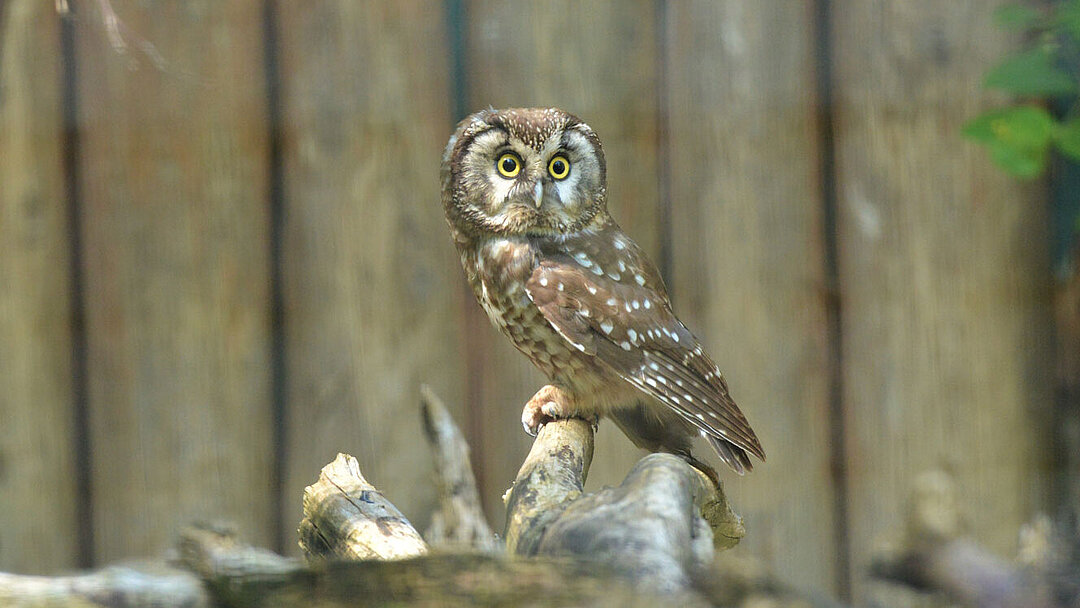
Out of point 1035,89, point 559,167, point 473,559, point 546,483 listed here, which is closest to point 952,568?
point 473,559

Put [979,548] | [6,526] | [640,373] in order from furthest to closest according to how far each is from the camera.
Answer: [6,526], [640,373], [979,548]

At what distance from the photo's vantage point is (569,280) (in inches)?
47.9

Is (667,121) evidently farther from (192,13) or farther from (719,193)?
(192,13)

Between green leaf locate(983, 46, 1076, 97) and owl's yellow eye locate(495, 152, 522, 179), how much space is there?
598mm

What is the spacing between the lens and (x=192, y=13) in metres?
1.31

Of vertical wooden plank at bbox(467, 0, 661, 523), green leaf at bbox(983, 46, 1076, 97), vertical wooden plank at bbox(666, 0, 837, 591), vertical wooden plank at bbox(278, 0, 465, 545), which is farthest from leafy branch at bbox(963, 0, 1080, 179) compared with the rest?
vertical wooden plank at bbox(278, 0, 465, 545)

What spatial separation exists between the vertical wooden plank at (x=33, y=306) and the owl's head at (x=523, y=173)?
0.52 meters

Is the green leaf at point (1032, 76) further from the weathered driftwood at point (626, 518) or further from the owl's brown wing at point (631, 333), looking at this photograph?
the weathered driftwood at point (626, 518)

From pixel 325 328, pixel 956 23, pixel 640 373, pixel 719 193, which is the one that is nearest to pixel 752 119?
pixel 719 193

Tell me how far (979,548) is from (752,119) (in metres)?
1.08

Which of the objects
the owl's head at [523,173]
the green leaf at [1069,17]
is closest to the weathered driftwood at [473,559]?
the owl's head at [523,173]

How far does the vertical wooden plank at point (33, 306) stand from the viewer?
1.28 metres

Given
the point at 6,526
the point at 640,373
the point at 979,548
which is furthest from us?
the point at 6,526

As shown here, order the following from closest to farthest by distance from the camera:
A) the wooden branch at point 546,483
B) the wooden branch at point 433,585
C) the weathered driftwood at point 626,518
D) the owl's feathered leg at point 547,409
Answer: the wooden branch at point 433,585
the weathered driftwood at point 626,518
the wooden branch at point 546,483
the owl's feathered leg at point 547,409
